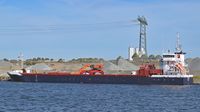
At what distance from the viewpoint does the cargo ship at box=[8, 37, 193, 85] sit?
118812 millimetres

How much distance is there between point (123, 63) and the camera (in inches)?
6545

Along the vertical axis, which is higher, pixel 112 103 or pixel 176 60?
pixel 176 60

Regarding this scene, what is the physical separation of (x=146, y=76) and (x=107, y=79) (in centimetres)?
780

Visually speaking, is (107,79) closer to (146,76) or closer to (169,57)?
(146,76)

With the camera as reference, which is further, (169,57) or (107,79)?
(107,79)

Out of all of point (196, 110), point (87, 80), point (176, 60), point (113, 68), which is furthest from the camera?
point (113, 68)

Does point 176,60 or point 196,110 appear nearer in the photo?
point 196,110

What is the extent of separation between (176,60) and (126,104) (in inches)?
2238

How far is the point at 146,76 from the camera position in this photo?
122 meters

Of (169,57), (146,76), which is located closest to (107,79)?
(146,76)

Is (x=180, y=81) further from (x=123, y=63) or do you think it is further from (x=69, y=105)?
(x=69, y=105)

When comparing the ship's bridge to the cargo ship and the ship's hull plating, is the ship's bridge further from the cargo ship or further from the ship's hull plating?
the ship's hull plating

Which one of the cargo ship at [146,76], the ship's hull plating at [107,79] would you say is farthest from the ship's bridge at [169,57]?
the ship's hull plating at [107,79]

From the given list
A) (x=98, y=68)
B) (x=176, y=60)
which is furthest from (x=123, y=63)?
(x=176, y=60)
